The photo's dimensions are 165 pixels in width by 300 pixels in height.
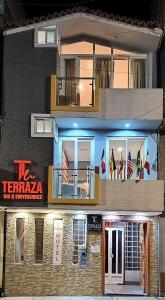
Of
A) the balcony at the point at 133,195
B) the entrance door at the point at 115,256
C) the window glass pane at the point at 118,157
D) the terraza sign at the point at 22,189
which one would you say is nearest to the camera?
the terraza sign at the point at 22,189

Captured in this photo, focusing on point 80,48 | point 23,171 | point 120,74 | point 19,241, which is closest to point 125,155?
point 120,74

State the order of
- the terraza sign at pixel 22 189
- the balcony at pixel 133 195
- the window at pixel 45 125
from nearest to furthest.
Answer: the terraza sign at pixel 22 189 → the balcony at pixel 133 195 → the window at pixel 45 125

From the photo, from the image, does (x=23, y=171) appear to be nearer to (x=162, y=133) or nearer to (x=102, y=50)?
(x=162, y=133)

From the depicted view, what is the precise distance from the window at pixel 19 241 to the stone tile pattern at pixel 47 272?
0.18m

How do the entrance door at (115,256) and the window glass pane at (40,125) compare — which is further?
the entrance door at (115,256)

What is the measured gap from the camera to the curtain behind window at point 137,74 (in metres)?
24.7

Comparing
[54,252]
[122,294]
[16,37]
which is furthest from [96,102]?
[122,294]

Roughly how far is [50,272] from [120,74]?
27.0 feet

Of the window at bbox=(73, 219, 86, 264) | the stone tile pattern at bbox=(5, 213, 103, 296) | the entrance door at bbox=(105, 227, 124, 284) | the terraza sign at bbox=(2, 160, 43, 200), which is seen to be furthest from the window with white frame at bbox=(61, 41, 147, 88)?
the entrance door at bbox=(105, 227, 124, 284)

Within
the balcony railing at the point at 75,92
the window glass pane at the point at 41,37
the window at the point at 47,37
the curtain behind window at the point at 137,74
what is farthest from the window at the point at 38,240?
the window glass pane at the point at 41,37

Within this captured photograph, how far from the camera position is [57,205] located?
22453 mm

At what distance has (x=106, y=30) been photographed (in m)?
24.2


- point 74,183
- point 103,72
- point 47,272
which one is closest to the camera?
point 47,272

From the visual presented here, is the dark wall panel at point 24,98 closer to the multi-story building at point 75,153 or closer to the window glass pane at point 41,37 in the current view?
the multi-story building at point 75,153
